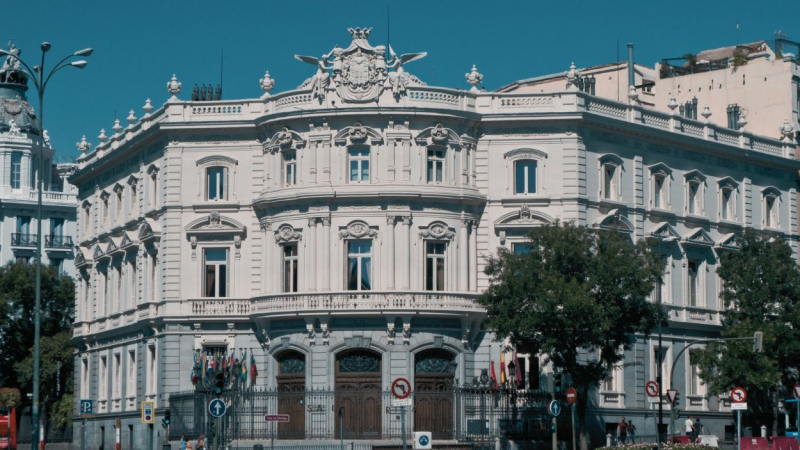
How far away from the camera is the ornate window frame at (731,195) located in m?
77.8

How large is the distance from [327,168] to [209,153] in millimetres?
6847

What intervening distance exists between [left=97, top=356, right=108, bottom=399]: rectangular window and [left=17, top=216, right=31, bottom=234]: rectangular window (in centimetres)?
3892

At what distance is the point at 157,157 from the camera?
242ft

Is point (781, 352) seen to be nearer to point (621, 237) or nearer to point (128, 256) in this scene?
point (621, 237)

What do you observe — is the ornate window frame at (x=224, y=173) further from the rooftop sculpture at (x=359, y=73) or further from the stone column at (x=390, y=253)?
the stone column at (x=390, y=253)

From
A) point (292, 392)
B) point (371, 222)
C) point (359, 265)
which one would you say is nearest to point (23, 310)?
point (359, 265)

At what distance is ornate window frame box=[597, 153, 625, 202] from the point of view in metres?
70.6

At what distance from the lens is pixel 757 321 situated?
7244 cm

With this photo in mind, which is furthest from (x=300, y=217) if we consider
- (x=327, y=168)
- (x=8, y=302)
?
(x=8, y=302)

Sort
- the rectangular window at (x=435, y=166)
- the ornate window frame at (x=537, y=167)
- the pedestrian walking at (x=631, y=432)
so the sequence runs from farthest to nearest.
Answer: the ornate window frame at (x=537, y=167) → the rectangular window at (x=435, y=166) → the pedestrian walking at (x=631, y=432)

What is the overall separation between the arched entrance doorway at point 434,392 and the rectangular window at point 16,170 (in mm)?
60977

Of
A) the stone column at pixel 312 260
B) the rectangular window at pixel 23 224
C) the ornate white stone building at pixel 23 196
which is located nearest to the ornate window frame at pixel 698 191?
the stone column at pixel 312 260

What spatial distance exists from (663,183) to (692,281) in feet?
17.3

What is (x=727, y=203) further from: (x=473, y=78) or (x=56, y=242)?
(x=56, y=242)
